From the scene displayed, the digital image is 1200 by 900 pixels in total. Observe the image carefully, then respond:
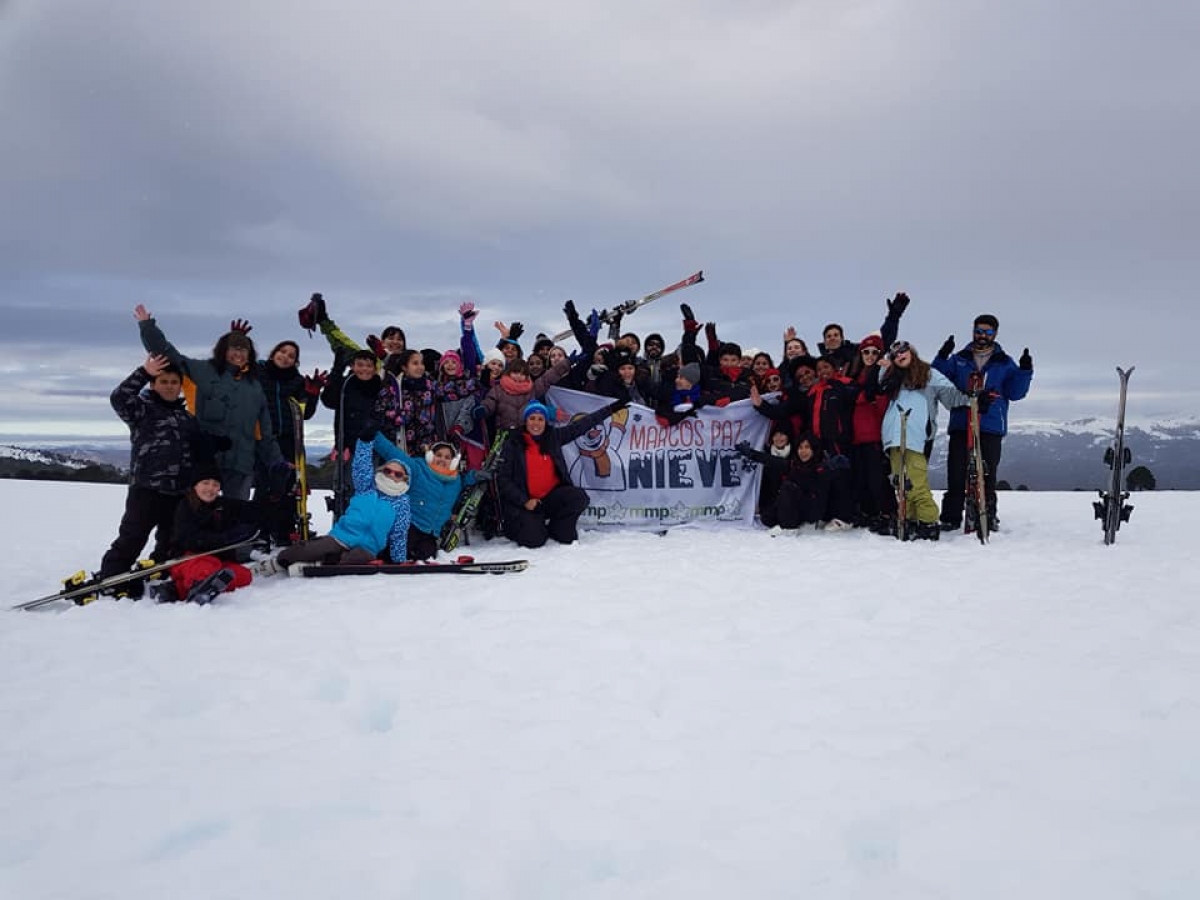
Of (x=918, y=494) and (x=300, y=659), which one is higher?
(x=918, y=494)

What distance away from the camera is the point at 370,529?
6.12 m

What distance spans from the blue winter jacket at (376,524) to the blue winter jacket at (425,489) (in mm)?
270

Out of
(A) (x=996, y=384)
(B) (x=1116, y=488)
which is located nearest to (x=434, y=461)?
(A) (x=996, y=384)

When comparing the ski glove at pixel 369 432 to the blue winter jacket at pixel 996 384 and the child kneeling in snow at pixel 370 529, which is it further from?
the blue winter jacket at pixel 996 384

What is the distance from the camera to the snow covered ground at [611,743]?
219 centimetres

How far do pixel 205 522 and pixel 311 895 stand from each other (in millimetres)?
4111

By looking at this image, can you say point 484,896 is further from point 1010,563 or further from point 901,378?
point 901,378

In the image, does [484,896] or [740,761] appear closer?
[484,896]

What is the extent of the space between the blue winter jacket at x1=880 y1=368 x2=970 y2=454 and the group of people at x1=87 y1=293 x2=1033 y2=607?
2cm

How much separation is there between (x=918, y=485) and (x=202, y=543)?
6.95 meters

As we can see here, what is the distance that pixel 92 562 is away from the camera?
7.02 metres

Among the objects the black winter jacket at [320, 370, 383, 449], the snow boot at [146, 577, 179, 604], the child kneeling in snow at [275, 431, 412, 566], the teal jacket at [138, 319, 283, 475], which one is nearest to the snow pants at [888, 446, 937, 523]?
the child kneeling in snow at [275, 431, 412, 566]

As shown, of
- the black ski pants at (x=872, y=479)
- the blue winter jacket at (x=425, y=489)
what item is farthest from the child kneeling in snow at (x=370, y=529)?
the black ski pants at (x=872, y=479)

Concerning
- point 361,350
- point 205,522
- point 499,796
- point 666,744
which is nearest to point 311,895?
point 499,796
